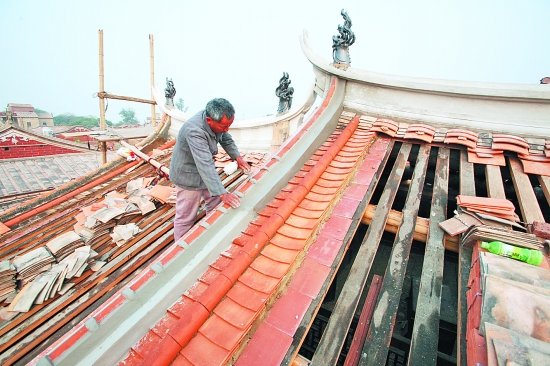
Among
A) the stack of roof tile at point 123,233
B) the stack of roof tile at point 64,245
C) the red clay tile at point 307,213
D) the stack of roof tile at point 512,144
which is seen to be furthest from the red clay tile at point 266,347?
the stack of roof tile at point 512,144

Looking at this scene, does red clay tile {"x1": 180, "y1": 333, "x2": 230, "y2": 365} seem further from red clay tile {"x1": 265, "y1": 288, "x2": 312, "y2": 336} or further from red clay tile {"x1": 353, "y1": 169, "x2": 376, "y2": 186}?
red clay tile {"x1": 353, "y1": 169, "x2": 376, "y2": 186}

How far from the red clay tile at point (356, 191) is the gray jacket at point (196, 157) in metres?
1.23

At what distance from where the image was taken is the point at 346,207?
2404 mm

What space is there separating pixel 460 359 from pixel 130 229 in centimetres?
372

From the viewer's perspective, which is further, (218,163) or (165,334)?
(218,163)

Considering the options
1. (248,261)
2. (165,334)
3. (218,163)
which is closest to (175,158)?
(248,261)

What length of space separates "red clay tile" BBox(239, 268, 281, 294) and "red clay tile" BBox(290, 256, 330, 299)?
15 centimetres

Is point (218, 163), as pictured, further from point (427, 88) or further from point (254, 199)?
point (427, 88)

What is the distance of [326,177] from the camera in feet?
9.01

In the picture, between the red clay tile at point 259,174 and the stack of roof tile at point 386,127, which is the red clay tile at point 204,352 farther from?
the stack of roof tile at point 386,127

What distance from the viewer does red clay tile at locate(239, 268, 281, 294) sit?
1.71 meters

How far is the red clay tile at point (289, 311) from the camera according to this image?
1550 mm

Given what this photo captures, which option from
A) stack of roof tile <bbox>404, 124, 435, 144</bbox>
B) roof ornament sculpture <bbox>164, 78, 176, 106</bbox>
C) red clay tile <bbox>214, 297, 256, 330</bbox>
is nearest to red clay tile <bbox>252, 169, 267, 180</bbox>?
red clay tile <bbox>214, 297, 256, 330</bbox>

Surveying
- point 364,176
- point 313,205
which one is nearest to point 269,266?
point 313,205
